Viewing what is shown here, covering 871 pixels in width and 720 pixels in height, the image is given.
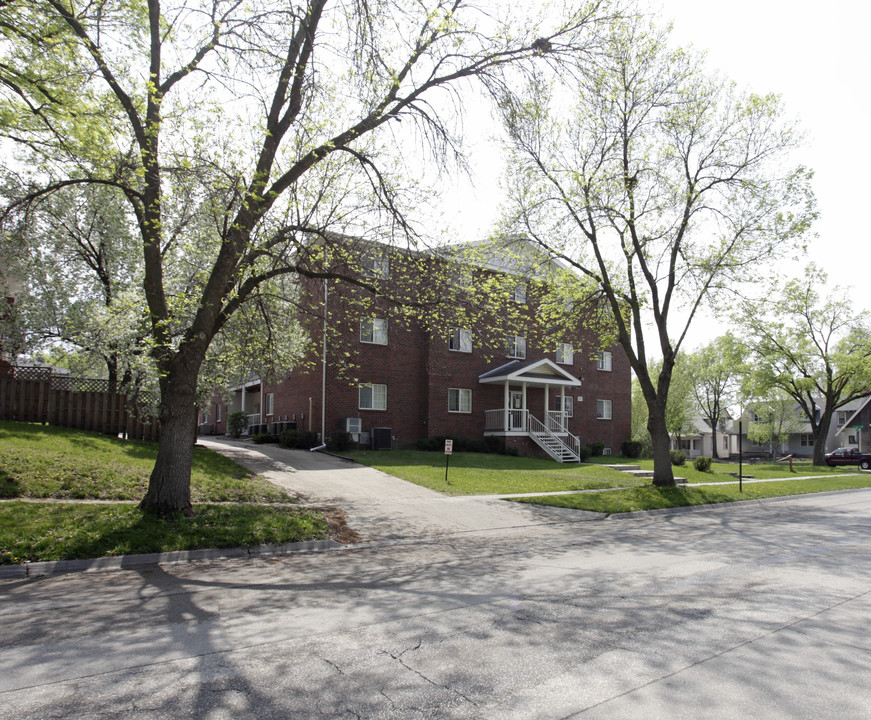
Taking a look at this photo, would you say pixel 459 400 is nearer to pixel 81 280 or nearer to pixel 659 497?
pixel 659 497

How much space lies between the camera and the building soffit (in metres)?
28.4

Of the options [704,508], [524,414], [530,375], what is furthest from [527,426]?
[704,508]

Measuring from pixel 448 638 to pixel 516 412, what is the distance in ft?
82.0

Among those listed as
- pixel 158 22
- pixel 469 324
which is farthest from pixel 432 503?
pixel 158 22

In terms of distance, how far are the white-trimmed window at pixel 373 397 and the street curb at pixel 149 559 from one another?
54.0 ft

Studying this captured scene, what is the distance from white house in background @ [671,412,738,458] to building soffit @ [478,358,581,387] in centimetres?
4294

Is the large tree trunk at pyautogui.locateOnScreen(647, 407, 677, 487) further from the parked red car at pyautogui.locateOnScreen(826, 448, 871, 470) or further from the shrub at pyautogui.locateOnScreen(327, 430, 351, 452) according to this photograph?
the parked red car at pyautogui.locateOnScreen(826, 448, 871, 470)

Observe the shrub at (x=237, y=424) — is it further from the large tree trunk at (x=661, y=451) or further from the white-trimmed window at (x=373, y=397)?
the large tree trunk at (x=661, y=451)

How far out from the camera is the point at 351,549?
30.6 ft

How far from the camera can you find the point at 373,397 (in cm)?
2630

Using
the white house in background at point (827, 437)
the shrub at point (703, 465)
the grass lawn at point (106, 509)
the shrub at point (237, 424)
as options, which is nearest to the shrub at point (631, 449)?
the shrub at point (703, 465)

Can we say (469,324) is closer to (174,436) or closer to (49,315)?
(174,436)

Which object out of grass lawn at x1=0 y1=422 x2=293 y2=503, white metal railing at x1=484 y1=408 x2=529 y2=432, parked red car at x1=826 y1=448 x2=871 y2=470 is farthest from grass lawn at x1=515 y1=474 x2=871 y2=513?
parked red car at x1=826 y1=448 x2=871 y2=470

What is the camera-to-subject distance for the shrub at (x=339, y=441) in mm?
23781
